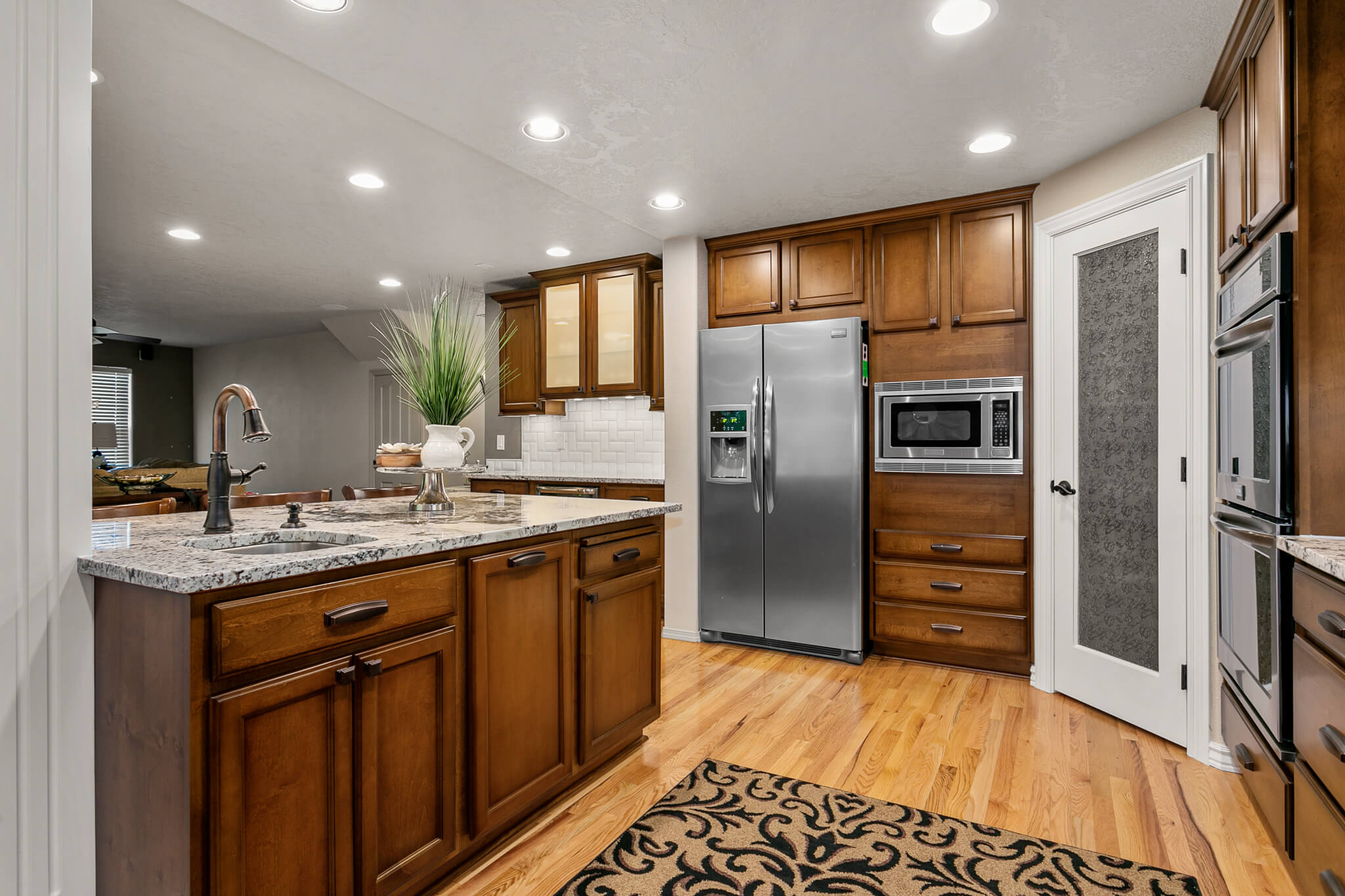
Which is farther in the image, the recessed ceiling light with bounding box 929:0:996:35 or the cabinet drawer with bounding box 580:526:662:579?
the cabinet drawer with bounding box 580:526:662:579

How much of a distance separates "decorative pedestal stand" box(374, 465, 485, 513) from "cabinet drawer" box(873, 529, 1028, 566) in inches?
87.1

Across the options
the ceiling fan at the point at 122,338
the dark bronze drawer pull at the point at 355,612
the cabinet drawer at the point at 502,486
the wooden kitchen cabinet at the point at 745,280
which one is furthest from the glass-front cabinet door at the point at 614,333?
the ceiling fan at the point at 122,338

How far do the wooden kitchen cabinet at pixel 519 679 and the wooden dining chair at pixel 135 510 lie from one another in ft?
4.36

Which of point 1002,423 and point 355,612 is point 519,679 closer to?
point 355,612

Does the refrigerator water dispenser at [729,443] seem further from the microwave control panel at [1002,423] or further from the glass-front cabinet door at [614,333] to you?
the microwave control panel at [1002,423]

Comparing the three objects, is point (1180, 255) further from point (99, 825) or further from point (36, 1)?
point (99, 825)

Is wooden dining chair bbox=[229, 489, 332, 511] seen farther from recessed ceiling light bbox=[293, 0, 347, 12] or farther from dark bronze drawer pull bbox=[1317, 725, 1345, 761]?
dark bronze drawer pull bbox=[1317, 725, 1345, 761]

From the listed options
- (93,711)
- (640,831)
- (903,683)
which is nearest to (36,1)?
(93,711)

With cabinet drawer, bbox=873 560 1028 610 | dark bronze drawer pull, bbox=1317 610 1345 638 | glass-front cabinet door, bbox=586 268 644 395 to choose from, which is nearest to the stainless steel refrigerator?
cabinet drawer, bbox=873 560 1028 610

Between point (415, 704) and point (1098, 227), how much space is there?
10.0 feet

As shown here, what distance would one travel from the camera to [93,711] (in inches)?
55.7

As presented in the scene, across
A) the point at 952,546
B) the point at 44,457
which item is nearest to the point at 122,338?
the point at 44,457

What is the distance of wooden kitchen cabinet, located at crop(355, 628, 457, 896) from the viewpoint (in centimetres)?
150

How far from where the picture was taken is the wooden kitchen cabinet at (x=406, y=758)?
4.91 ft
